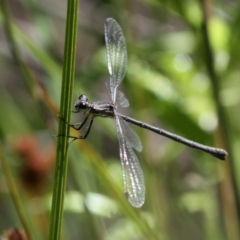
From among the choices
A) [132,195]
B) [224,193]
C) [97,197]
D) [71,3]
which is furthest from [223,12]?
[71,3]

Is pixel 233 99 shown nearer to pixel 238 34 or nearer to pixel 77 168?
pixel 238 34

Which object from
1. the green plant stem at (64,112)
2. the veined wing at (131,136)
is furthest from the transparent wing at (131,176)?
the green plant stem at (64,112)

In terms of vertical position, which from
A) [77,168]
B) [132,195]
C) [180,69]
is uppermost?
[180,69]

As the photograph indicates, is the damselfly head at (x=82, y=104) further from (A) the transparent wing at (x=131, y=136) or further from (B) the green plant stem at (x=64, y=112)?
(B) the green plant stem at (x=64, y=112)

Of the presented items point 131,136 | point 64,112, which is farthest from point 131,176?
point 64,112

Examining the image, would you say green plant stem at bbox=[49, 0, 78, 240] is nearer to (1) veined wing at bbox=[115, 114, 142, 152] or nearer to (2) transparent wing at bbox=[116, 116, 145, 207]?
(2) transparent wing at bbox=[116, 116, 145, 207]
